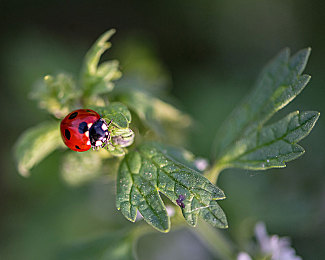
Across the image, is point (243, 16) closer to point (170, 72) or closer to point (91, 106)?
point (170, 72)

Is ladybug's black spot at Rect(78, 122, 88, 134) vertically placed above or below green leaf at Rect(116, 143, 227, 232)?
above

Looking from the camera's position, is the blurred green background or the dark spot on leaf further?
the blurred green background

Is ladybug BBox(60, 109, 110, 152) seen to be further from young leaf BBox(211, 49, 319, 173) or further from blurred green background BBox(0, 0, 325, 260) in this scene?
blurred green background BBox(0, 0, 325, 260)

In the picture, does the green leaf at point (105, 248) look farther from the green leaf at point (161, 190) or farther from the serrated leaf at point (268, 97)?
the serrated leaf at point (268, 97)

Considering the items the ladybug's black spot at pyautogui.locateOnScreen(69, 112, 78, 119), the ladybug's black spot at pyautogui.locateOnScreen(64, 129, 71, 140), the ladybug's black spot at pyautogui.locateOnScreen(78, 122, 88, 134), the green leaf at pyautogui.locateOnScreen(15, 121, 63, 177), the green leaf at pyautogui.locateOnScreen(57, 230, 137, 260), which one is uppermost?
the ladybug's black spot at pyautogui.locateOnScreen(69, 112, 78, 119)

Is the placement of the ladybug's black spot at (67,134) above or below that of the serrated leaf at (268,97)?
below

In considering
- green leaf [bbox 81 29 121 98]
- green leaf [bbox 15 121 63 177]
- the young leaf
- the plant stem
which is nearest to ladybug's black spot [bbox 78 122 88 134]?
green leaf [bbox 81 29 121 98]

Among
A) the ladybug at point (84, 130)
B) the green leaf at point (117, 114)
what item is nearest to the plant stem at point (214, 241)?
the ladybug at point (84, 130)
